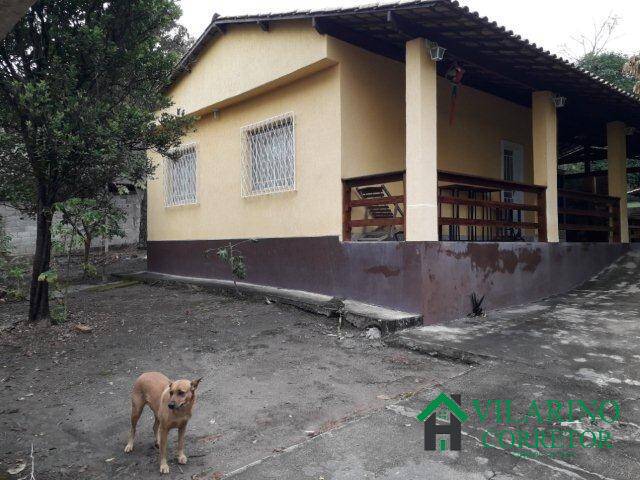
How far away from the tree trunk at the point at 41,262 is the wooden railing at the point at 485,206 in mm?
5465

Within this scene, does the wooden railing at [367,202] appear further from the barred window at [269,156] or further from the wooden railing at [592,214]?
the wooden railing at [592,214]

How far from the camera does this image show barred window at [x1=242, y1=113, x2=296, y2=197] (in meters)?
8.24

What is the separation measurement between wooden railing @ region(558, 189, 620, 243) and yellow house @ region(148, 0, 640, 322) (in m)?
0.08

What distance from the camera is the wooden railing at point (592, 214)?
9.48 meters

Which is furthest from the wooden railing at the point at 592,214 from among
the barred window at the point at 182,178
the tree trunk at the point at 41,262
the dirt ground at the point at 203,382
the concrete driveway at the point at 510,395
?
the tree trunk at the point at 41,262

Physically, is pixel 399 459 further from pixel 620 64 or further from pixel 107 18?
pixel 620 64

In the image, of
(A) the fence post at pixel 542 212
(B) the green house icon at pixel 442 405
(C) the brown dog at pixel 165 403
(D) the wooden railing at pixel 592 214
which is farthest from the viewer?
(D) the wooden railing at pixel 592 214

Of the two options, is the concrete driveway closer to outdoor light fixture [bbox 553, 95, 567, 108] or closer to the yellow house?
the yellow house

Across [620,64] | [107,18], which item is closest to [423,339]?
[107,18]

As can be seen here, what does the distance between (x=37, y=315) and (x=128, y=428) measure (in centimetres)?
403

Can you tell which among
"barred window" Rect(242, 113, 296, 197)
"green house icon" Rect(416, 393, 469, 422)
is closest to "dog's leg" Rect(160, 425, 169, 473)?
"green house icon" Rect(416, 393, 469, 422)

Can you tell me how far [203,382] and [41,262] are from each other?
3568 mm

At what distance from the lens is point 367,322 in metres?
6.14

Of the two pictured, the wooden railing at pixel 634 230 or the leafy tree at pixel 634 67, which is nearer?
the leafy tree at pixel 634 67
